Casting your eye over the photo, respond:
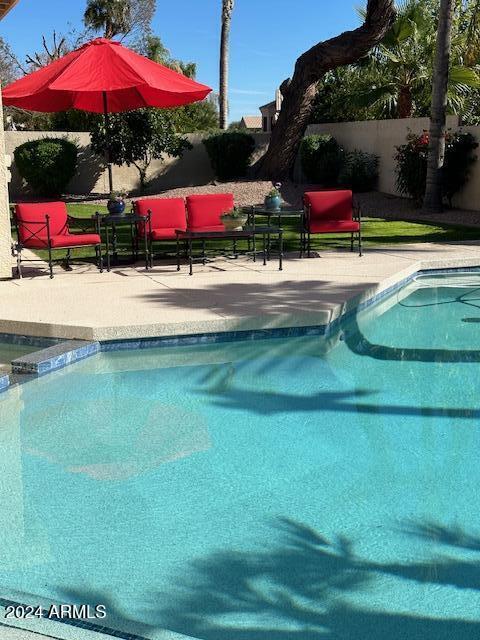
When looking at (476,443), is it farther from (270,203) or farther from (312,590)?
(270,203)

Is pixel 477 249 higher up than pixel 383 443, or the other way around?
pixel 477 249

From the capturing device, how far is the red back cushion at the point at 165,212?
1123 cm

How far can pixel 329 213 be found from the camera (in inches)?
465

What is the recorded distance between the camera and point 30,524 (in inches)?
166

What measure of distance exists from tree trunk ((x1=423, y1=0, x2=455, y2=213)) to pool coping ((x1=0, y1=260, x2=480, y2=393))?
906cm

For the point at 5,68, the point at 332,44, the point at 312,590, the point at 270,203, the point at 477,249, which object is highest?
the point at 5,68

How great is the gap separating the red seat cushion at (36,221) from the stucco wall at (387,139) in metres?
10.8

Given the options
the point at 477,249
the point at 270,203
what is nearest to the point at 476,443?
the point at 270,203

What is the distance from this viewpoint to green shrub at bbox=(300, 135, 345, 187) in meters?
23.0

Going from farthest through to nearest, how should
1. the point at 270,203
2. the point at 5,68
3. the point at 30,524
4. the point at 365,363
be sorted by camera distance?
the point at 5,68 < the point at 270,203 < the point at 365,363 < the point at 30,524

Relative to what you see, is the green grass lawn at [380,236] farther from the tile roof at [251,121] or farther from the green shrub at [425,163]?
the tile roof at [251,121]

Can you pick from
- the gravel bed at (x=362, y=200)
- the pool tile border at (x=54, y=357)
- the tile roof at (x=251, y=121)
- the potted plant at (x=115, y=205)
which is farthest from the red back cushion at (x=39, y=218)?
the tile roof at (x=251, y=121)

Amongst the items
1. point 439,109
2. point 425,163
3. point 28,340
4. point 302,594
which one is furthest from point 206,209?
point 425,163

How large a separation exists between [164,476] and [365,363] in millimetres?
2956
